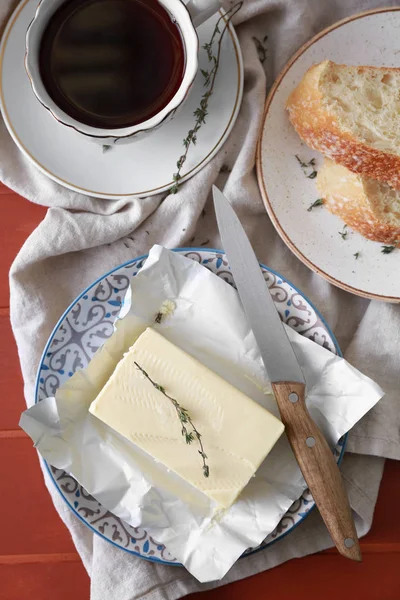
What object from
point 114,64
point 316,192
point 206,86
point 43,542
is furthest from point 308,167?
point 43,542

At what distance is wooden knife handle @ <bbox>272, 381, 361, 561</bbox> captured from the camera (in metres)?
1.02

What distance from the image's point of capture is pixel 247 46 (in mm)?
1145

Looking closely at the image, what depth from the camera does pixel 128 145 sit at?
3.59ft

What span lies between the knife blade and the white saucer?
0.36ft

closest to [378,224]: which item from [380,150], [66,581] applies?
[380,150]

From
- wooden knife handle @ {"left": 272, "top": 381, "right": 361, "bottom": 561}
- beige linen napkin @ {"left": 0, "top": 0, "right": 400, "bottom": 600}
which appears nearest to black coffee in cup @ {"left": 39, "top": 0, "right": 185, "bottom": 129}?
beige linen napkin @ {"left": 0, "top": 0, "right": 400, "bottom": 600}

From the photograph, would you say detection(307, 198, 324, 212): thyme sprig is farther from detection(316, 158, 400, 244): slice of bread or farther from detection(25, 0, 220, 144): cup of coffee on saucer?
detection(25, 0, 220, 144): cup of coffee on saucer

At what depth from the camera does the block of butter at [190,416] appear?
3.31 feet

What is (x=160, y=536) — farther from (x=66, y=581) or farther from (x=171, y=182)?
(x=171, y=182)

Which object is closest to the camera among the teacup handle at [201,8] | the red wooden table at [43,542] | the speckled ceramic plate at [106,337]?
the teacup handle at [201,8]

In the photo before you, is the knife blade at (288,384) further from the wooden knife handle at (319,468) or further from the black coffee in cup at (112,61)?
the black coffee in cup at (112,61)

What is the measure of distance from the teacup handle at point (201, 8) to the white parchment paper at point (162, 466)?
378 mm

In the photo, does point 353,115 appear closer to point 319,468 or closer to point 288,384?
point 288,384

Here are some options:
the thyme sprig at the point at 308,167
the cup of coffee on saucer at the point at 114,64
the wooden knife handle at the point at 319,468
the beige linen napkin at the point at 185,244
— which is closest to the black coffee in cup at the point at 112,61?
the cup of coffee on saucer at the point at 114,64
